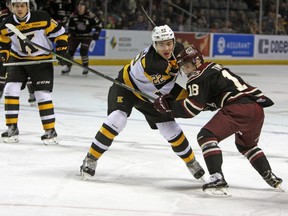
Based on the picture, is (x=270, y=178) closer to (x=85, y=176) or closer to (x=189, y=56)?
(x=189, y=56)

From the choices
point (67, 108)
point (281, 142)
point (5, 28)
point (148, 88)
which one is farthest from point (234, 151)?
point (67, 108)

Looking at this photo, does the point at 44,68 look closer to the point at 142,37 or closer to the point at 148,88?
the point at 148,88

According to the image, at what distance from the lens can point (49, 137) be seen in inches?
251

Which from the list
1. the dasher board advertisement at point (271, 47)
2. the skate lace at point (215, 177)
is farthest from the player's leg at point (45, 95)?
the dasher board advertisement at point (271, 47)

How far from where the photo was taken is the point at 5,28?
251 inches

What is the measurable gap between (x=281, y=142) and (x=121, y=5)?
924cm

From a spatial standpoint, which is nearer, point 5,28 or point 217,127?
point 217,127

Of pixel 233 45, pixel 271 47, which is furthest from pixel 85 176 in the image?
pixel 271 47

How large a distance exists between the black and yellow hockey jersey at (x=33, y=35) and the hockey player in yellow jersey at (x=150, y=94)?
1.58m

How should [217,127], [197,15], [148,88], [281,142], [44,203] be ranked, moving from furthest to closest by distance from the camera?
[197,15] < [281,142] < [148,88] < [217,127] < [44,203]

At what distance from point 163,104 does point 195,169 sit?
1.97 ft

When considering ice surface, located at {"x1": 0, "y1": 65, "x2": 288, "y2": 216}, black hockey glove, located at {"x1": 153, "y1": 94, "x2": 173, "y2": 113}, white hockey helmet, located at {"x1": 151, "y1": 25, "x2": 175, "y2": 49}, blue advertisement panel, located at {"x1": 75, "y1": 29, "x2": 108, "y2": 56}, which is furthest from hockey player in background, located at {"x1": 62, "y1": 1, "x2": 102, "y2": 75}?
black hockey glove, located at {"x1": 153, "y1": 94, "x2": 173, "y2": 113}

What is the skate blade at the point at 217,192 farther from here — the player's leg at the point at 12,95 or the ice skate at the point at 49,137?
the player's leg at the point at 12,95

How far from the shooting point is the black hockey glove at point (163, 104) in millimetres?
4531
